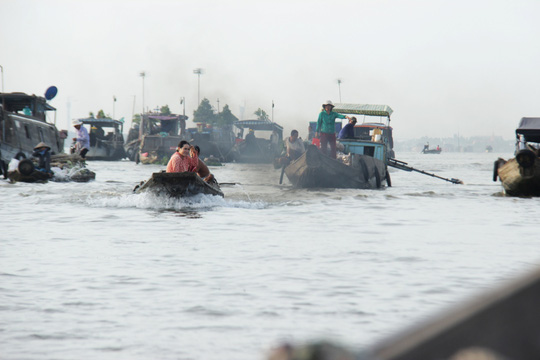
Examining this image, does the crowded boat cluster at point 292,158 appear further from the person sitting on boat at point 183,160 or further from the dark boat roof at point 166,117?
the dark boat roof at point 166,117

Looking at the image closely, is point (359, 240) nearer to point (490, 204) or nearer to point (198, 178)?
point (198, 178)

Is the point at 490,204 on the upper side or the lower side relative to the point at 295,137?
lower

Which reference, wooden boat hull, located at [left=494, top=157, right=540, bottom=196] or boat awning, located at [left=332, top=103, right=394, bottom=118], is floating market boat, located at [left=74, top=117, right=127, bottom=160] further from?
wooden boat hull, located at [left=494, top=157, right=540, bottom=196]

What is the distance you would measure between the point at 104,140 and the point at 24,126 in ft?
77.2

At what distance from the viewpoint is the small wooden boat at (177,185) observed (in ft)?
44.5

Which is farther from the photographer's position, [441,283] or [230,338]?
[441,283]

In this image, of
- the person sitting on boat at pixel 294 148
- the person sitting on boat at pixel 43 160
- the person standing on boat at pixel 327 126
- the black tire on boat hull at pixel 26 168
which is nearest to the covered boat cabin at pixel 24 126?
the person sitting on boat at pixel 43 160

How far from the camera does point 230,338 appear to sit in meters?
4.38

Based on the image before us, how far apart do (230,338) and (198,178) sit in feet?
31.0

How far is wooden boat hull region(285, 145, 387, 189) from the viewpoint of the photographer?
20.2 meters

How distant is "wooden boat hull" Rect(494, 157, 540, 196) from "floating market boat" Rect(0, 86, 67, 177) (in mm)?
14813

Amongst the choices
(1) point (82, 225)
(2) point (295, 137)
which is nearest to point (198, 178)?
(1) point (82, 225)

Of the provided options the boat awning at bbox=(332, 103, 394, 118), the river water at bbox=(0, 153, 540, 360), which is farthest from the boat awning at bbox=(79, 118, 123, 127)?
the river water at bbox=(0, 153, 540, 360)

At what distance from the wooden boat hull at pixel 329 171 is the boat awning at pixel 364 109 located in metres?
4.03
